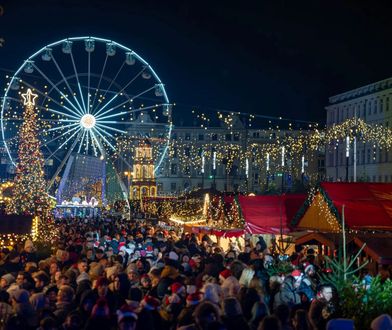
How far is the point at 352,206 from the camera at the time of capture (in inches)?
951

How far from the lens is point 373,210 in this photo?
951 inches

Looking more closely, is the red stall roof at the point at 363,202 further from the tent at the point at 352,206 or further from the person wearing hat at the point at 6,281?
the person wearing hat at the point at 6,281

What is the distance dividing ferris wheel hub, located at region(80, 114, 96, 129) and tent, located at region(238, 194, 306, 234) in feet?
61.8

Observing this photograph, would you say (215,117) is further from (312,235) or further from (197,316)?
(197,316)

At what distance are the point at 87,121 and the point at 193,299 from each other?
3928 cm

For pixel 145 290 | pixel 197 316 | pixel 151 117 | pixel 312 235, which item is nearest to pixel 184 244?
pixel 312 235

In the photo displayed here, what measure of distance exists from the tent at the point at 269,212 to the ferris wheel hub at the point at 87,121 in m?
18.8

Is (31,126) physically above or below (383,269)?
above

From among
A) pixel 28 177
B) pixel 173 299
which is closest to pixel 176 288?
pixel 173 299

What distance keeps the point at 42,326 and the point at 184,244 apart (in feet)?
53.5

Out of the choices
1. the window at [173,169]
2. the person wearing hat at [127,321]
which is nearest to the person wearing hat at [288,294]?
the person wearing hat at [127,321]

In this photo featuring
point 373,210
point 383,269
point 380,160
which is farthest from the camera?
point 380,160

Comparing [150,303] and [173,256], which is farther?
[173,256]

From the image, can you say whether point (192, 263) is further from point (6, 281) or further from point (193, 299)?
point (193, 299)
